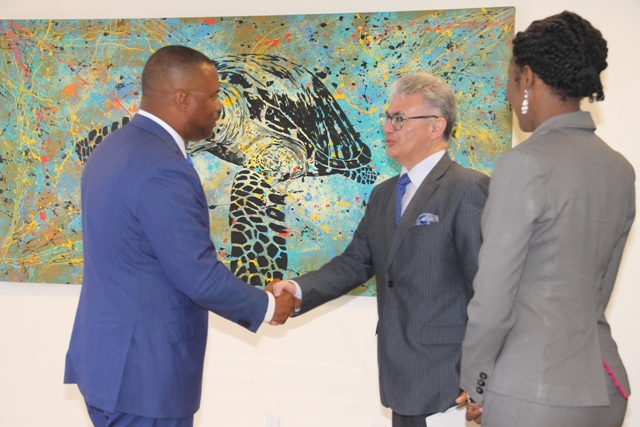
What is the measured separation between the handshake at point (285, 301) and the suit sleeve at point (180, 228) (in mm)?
436

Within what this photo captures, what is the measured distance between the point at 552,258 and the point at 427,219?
0.64 m

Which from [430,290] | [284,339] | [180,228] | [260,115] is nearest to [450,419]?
[430,290]

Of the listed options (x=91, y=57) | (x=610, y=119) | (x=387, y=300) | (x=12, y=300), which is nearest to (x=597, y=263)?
→ (x=387, y=300)

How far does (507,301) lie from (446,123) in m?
0.93

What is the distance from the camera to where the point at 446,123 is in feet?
7.79

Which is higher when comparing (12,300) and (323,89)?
(323,89)

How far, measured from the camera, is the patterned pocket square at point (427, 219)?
2.18m

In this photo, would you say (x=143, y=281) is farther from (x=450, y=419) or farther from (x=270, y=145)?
(x=270, y=145)

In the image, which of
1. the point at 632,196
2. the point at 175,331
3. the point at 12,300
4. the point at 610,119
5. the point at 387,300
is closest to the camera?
the point at 632,196

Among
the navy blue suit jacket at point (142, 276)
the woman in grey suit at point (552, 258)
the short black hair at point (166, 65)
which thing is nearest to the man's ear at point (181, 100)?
the short black hair at point (166, 65)

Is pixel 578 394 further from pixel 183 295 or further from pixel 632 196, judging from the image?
pixel 183 295

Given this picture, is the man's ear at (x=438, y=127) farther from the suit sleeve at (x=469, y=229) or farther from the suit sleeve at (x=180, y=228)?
the suit sleeve at (x=180, y=228)

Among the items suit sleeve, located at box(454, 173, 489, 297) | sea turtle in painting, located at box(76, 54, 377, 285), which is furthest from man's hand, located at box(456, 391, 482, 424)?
sea turtle in painting, located at box(76, 54, 377, 285)

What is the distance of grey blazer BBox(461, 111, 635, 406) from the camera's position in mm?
1572
